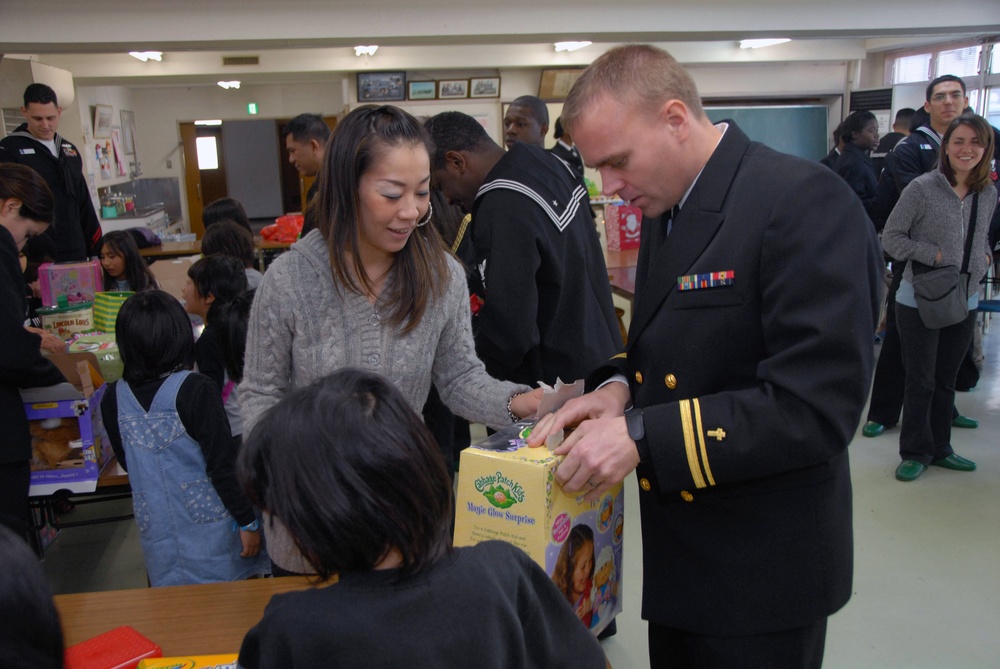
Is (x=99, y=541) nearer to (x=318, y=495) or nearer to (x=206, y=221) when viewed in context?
(x=206, y=221)

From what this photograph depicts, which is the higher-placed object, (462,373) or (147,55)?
(147,55)

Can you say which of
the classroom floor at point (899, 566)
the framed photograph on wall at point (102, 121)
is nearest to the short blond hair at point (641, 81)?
the classroom floor at point (899, 566)

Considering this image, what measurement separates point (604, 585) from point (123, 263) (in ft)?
11.9

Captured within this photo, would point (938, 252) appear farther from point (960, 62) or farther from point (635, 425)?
point (960, 62)

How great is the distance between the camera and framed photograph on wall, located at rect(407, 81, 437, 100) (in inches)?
398

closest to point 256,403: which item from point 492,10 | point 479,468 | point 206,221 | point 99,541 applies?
point 479,468

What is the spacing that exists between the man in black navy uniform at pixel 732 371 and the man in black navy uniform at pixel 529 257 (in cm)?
99

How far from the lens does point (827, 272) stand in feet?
3.68

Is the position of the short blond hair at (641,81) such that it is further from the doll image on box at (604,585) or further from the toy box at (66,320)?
the toy box at (66,320)

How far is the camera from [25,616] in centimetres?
78

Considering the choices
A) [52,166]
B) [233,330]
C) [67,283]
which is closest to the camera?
[233,330]

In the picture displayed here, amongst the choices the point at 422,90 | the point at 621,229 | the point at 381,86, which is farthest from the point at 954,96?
the point at 381,86

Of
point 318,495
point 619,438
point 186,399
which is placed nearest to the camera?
point 318,495

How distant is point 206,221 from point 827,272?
→ 4862mm
